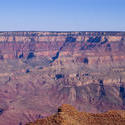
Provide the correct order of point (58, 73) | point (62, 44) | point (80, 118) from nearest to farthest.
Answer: point (80, 118), point (58, 73), point (62, 44)

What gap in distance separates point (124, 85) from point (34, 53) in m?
69.9

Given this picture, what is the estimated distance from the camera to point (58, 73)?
128 metres

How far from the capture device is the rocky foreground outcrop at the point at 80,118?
20891 mm

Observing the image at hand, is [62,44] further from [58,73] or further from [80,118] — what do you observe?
[80,118]

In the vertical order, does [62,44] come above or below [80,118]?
above

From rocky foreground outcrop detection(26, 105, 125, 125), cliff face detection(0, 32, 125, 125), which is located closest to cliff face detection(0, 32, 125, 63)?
cliff face detection(0, 32, 125, 125)

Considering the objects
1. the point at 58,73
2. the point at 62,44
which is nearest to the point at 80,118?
the point at 58,73

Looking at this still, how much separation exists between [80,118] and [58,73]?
105356 millimetres

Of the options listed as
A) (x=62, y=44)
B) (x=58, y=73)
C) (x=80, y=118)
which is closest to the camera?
(x=80, y=118)

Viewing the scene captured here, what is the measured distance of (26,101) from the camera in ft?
300

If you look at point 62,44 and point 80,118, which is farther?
point 62,44

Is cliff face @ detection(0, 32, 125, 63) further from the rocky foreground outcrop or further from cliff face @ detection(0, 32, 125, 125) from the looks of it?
the rocky foreground outcrop

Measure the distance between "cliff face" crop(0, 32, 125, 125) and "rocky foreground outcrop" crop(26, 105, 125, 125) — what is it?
2061 inches

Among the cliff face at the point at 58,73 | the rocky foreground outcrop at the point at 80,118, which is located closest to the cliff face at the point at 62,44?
the cliff face at the point at 58,73
